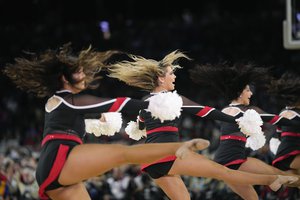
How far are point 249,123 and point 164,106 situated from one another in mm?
1258

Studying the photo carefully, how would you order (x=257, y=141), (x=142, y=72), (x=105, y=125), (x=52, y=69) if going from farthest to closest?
1. (x=257, y=141)
2. (x=142, y=72)
3. (x=105, y=125)
4. (x=52, y=69)

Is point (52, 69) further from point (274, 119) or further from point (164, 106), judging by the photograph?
point (274, 119)

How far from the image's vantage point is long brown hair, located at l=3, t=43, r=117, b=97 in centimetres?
500

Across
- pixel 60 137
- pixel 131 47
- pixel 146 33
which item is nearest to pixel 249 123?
pixel 60 137

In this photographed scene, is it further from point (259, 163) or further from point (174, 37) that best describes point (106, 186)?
point (174, 37)

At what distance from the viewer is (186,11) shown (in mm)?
15727

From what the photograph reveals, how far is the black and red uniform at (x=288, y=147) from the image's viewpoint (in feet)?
22.3

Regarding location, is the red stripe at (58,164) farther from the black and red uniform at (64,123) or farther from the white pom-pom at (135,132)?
the white pom-pom at (135,132)

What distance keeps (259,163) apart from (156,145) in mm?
1963

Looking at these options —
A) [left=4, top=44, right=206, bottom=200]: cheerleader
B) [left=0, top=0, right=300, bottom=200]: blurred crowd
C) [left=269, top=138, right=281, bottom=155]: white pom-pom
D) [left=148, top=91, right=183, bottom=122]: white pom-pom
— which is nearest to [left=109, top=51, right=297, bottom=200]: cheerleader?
[left=148, top=91, right=183, bottom=122]: white pom-pom

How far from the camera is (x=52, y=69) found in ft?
16.4

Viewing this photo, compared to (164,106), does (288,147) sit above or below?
below

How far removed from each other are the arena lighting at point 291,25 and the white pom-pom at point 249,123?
8.21ft

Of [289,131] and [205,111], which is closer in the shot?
[205,111]
